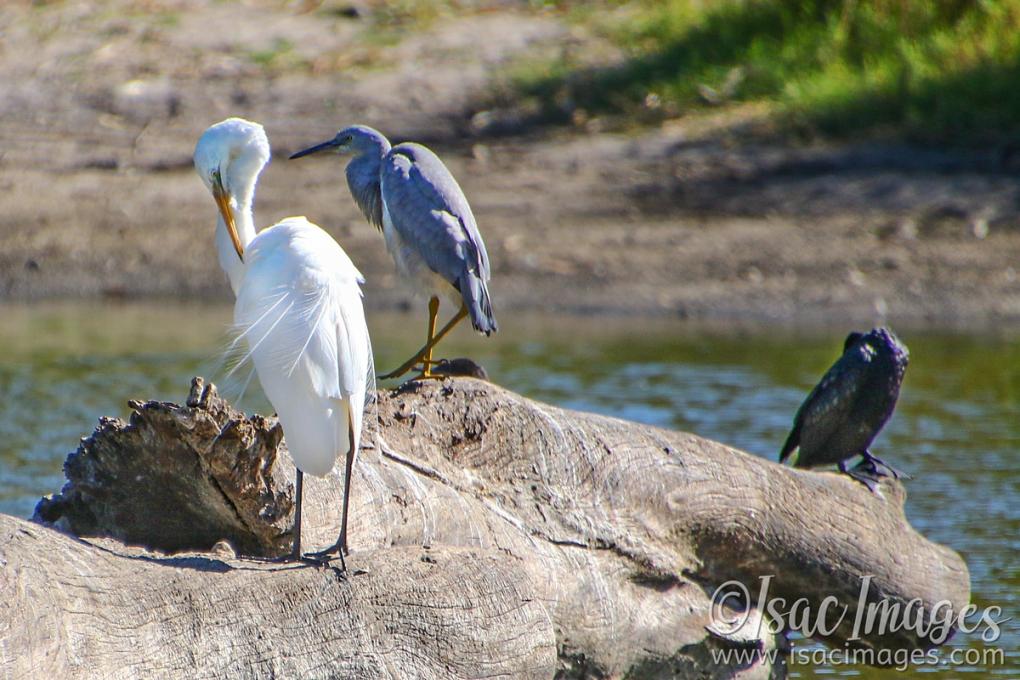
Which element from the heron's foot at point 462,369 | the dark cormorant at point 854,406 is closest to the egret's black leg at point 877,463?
the dark cormorant at point 854,406

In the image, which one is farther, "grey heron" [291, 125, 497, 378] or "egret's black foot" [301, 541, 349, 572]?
"grey heron" [291, 125, 497, 378]

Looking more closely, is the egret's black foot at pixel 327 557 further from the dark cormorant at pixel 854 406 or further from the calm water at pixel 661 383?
the calm water at pixel 661 383

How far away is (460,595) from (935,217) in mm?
8273

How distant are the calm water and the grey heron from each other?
206 cm

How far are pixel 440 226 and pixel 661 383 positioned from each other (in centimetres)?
366

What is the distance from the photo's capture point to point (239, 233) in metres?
5.35

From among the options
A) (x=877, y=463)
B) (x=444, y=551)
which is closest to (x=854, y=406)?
(x=877, y=463)

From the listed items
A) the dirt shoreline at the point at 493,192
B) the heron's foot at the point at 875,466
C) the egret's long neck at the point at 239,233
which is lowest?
the dirt shoreline at the point at 493,192

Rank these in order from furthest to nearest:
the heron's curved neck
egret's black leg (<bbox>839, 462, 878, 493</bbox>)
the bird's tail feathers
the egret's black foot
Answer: the heron's curved neck, the bird's tail feathers, egret's black leg (<bbox>839, 462, 878, 493</bbox>), the egret's black foot

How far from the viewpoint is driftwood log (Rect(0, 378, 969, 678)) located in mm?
3316

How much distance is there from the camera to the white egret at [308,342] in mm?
3699

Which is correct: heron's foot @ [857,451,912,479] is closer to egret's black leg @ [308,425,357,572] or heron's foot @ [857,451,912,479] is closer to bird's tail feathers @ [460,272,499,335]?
bird's tail feathers @ [460,272,499,335]

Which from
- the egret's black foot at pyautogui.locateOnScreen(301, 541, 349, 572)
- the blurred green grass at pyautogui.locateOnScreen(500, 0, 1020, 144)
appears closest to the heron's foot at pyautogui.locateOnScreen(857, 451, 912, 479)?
A: the egret's black foot at pyautogui.locateOnScreen(301, 541, 349, 572)

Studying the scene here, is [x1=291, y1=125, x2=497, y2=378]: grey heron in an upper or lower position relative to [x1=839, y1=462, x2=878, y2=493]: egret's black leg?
upper
